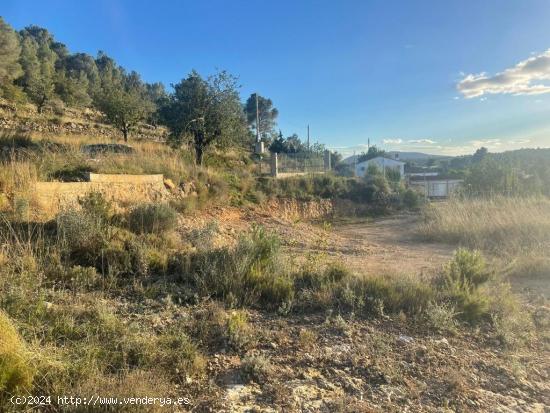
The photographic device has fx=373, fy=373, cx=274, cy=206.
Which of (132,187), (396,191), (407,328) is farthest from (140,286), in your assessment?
(396,191)

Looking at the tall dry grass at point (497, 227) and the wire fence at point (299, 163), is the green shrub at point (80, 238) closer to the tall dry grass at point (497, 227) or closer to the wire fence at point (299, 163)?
the tall dry grass at point (497, 227)

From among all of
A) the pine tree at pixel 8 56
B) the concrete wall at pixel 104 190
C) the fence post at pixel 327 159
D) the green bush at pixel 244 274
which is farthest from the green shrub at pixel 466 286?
the pine tree at pixel 8 56

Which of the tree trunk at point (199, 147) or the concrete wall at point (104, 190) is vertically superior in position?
the tree trunk at point (199, 147)

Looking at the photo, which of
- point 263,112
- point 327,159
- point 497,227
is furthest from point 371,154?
point 497,227

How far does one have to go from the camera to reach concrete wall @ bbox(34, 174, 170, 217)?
6.55 metres

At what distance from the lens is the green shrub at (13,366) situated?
239 centimetres

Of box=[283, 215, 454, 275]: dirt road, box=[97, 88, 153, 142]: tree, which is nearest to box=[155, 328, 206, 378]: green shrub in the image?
box=[283, 215, 454, 275]: dirt road

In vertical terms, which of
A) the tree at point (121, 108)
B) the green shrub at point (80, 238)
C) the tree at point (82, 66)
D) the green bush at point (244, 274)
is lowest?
the green bush at point (244, 274)

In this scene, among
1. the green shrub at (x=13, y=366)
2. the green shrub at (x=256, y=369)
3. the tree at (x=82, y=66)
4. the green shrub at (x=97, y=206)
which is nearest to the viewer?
the green shrub at (x=13, y=366)

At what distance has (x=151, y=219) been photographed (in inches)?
267

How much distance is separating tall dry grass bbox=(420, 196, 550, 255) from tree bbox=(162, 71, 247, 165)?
9052 mm

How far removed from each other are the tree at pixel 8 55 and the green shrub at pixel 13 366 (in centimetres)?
3797

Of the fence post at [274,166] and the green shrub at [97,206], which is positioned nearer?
the green shrub at [97,206]

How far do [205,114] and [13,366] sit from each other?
14780mm
